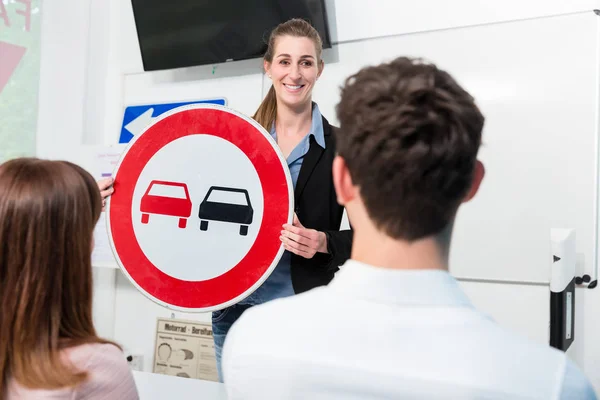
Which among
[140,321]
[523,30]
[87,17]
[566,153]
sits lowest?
[140,321]

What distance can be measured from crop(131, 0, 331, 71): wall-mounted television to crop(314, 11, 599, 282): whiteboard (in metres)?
0.74

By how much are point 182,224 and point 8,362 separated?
0.89 m

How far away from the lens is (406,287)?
757 mm

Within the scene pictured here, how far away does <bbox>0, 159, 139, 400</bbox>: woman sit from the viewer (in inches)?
39.4

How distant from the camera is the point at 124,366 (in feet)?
3.52

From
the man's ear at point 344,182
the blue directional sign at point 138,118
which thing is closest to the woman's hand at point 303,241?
the man's ear at point 344,182

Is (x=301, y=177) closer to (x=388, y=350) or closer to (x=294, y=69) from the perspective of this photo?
(x=294, y=69)

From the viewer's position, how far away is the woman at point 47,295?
39.4 inches

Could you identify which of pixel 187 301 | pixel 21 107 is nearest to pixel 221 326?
pixel 187 301

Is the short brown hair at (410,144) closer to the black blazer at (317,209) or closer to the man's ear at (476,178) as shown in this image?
the man's ear at (476,178)

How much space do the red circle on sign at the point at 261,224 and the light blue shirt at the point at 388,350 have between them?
934 millimetres

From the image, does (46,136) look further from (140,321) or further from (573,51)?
(573,51)

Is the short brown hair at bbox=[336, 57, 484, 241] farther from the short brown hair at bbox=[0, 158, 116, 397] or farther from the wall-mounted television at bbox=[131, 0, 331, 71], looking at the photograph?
the wall-mounted television at bbox=[131, 0, 331, 71]

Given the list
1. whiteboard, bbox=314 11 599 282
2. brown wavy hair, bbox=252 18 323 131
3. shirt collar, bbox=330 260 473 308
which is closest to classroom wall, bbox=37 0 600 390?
whiteboard, bbox=314 11 599 282
